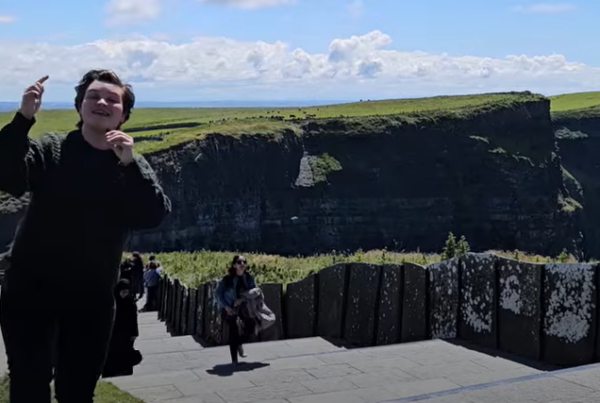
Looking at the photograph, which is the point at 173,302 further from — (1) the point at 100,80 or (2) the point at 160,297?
(1) the point at 100,80

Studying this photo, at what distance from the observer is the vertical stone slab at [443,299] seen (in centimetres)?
952

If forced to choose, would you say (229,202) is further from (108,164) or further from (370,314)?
(108,164)

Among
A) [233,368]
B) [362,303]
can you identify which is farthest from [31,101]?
[362,303]

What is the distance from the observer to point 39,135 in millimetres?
3521

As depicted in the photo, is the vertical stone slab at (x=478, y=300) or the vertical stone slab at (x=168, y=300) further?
the vertical stone slab at (x=168, y=300)

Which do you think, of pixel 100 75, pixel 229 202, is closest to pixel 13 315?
pixel 100 75

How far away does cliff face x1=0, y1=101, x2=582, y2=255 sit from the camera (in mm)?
73938

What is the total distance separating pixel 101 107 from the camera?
11.6 ft

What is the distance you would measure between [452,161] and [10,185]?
81.5m

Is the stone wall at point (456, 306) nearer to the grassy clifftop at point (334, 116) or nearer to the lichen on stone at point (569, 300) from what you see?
the lichen on stone at point (569, 300)

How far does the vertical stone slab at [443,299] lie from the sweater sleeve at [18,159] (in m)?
6.79

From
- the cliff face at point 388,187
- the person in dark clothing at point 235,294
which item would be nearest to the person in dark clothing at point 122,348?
the person in dark clothing at point 235,294

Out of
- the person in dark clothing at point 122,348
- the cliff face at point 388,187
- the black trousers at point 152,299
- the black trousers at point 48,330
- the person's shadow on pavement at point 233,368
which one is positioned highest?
the black trousers at point 48,330

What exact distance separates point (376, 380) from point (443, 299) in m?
2.66
